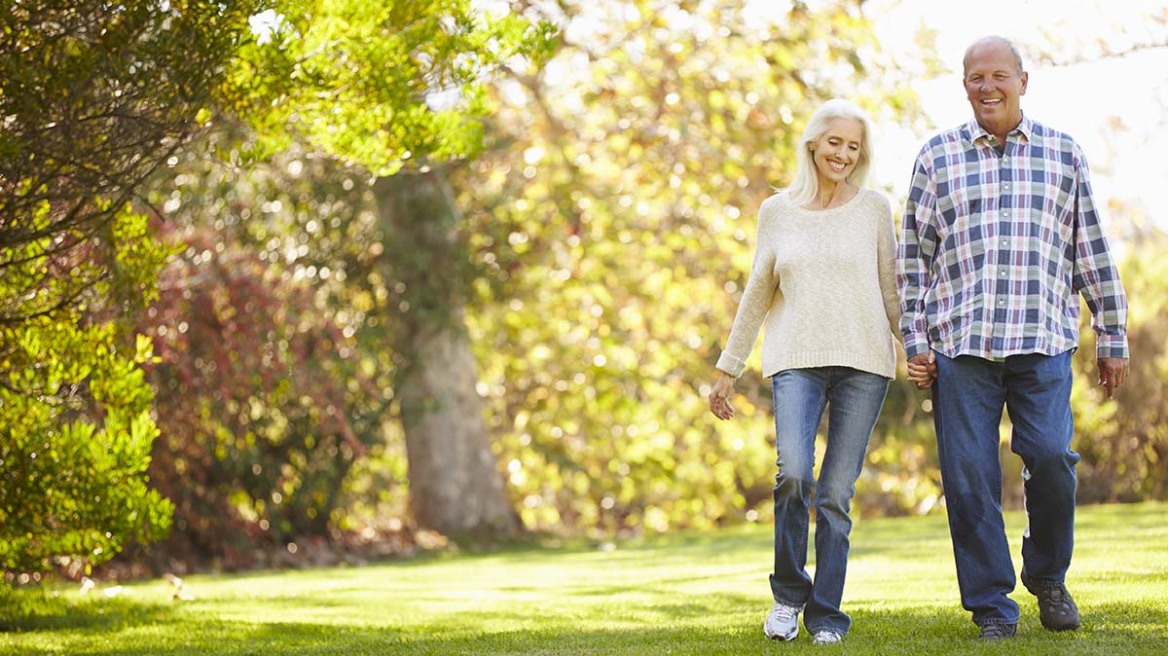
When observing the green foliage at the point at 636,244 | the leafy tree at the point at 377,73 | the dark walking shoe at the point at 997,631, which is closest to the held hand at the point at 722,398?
the dark walking shoe at the point at 997,631

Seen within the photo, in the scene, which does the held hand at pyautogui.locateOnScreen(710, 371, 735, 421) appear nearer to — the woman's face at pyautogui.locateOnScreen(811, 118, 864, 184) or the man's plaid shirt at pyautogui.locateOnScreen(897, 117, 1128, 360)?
the man's plaid shirt at pyautogui.locateOnScreen(897, 117, 1128, 360)

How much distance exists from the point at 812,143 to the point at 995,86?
62 centimetres

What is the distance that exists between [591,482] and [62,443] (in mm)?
10746

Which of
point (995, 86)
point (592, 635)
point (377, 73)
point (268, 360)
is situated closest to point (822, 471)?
point (592, 635)

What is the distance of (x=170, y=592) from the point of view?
834cm

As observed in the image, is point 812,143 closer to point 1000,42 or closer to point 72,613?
point 1000,42

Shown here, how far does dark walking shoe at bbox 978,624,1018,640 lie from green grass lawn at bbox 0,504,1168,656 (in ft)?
0.14

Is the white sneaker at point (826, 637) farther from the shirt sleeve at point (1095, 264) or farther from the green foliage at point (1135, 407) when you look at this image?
the green foliage at point (1135, 407)

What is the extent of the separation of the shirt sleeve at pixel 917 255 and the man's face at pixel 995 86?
0.25m

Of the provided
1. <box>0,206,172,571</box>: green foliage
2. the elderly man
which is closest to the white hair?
the elderly man

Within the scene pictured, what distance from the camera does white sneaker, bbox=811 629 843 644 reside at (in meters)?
4.77

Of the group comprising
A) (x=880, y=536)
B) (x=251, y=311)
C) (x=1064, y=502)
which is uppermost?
(x=251, y=311)

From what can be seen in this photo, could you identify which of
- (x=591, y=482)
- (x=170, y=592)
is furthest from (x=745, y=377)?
(x=170, y=592)

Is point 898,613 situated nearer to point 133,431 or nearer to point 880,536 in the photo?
point 133,431
